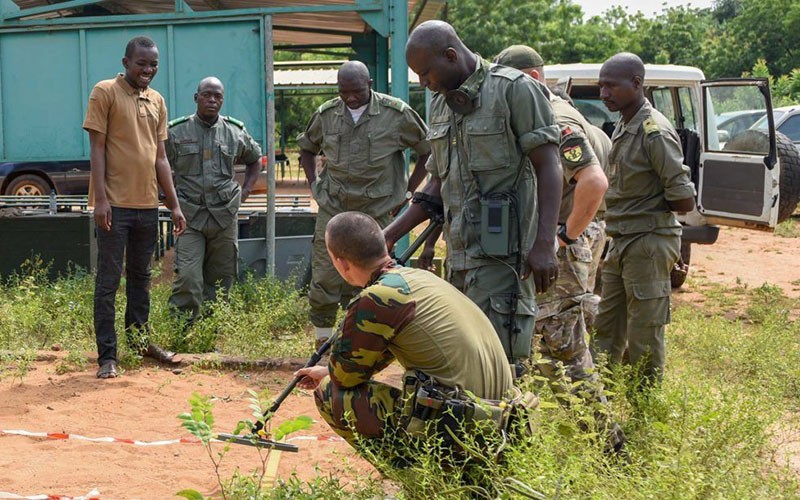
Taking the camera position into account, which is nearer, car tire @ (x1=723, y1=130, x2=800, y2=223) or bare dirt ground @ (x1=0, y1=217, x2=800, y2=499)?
bare dirt ground @ (x1=0, y1=217, x2=800, y2=499)

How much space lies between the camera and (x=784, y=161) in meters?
10.4

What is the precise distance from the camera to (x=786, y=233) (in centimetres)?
1474

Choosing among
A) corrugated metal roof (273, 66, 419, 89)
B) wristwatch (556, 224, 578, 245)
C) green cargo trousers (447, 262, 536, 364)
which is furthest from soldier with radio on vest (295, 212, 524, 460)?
corrugated metal roof (273, 66, 419, 89)

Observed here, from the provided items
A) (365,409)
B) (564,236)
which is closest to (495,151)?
(564,236)

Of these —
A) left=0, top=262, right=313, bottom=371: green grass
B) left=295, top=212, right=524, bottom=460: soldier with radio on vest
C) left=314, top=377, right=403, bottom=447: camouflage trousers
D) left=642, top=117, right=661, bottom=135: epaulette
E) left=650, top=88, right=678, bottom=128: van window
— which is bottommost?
left=0, top=262, right=313, bottom=371: green grass

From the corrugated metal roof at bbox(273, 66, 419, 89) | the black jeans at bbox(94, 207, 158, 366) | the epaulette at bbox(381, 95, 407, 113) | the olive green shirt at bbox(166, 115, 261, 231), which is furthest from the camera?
the corrugated metal roof at bbox(273, 66, 419, 89)

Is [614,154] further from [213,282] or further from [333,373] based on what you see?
[213,282]

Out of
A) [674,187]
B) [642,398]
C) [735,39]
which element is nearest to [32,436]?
[642,398]

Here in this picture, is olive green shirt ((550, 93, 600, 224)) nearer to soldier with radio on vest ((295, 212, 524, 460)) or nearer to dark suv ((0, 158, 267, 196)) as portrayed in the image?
soldier with radio on vest ((295, 212, 524, 460))

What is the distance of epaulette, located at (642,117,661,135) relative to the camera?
15.2 feet

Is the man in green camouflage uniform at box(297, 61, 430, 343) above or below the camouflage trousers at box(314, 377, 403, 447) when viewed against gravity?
above

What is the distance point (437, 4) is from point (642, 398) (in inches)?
348

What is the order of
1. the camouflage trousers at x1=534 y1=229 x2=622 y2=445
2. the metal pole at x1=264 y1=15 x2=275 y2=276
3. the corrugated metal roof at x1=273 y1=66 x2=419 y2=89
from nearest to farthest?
the camouflage trousers at x1=534 y1=229 x2=622 y2=445 < the metal pole at x1=264 y1=15 x2=275 y2=276 < the corrugated metal roof at x1=273 y1=66 x2=419 y2=89

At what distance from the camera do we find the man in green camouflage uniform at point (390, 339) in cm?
332
